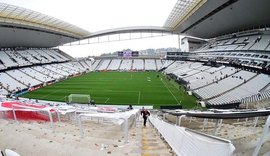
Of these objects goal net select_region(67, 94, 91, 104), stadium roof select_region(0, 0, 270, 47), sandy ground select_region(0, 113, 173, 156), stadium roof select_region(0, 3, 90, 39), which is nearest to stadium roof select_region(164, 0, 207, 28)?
stadium roof select_region(0, 0, 270, 47)

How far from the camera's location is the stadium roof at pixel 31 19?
46.1 meters

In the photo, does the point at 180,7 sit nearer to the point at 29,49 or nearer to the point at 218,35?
the point at 218,35

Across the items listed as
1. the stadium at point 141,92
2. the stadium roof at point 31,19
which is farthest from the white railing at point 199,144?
the stadium roof at point 31,19

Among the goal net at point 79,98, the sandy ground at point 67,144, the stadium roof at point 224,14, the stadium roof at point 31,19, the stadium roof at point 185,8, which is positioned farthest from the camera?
the stadium roof at point 31,19

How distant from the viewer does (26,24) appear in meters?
54.3

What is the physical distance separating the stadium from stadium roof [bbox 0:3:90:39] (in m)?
0.20

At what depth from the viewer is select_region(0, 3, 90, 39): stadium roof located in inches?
1813

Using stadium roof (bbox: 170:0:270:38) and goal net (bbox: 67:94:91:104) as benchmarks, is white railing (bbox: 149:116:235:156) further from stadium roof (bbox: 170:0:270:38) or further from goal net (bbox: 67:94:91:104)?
stadium roof (bbox: 170:0:270:38)

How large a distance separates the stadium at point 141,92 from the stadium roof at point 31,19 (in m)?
0.20

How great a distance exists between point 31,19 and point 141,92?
30.1 metres

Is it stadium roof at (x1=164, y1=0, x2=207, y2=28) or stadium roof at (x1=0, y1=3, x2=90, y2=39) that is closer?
stadium roof at (x1=164, y1=0, x2=207, y2=28)

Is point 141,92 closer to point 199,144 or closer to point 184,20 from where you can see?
point 184,20

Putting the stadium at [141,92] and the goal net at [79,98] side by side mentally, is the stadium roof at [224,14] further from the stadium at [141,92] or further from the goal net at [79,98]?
the goal net at [79,98]

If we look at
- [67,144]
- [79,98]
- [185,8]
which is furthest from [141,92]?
[67,144]
